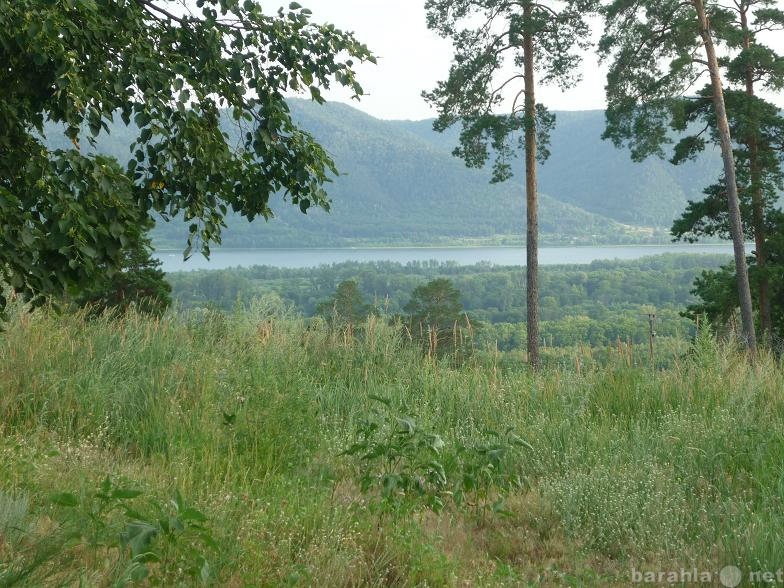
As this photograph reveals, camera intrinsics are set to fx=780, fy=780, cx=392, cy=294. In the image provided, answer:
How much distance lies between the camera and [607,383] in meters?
6.95

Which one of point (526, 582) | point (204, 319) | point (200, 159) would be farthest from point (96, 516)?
point (204, 319)

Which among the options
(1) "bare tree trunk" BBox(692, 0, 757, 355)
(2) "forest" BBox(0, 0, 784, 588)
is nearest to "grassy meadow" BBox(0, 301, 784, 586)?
(2) "forest" BBox(0, 0, 784, 588)

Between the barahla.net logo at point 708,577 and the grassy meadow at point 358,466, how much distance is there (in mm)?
47

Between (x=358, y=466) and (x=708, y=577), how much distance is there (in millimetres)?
2170

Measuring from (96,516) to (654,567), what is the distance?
101 inches

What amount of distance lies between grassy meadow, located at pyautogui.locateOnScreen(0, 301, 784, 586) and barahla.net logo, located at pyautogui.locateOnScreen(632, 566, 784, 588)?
47mm

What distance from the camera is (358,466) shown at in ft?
16.2

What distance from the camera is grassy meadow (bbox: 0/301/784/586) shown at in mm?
3410

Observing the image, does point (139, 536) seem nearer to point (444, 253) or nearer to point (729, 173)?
point (729, 173)

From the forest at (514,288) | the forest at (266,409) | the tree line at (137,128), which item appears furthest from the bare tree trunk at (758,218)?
the forest at (514,288)

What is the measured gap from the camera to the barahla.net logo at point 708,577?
135 inches

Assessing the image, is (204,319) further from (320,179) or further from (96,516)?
(96,516)

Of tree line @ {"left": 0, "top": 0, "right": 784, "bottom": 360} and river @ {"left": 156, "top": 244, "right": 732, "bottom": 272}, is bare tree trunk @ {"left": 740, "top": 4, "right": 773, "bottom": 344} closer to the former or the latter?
tree line @ {"left": 0, "top": 0, "right": 784, "bottom": 360}

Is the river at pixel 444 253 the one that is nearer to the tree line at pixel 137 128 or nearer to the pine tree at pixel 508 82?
the pine tree at pixel 508 82
